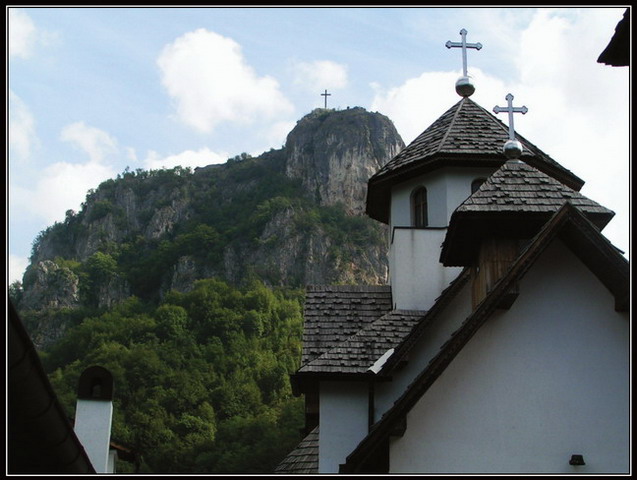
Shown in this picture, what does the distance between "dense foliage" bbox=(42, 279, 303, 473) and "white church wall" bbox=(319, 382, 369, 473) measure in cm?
2584

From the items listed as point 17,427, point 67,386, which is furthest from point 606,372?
point 67,386

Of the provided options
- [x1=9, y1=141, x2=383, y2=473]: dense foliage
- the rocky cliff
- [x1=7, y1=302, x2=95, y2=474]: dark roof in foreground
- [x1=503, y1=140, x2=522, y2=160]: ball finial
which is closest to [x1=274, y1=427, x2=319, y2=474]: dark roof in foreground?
[x1=503, y1=140, x2=522, y2=160]: ball finial

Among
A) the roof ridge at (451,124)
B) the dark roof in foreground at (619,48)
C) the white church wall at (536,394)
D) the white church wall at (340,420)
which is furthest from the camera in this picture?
the roof ridge at (451,124)

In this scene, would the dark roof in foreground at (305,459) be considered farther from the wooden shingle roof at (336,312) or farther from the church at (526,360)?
the church at (526,360)

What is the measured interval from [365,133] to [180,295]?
1797 inches

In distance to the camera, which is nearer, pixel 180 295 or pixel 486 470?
pixel 486 470

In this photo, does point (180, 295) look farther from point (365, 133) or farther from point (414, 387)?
point (414, 387)

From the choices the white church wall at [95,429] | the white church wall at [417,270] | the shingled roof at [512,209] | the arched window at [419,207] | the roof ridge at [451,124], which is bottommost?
the white church wall at [95,429]

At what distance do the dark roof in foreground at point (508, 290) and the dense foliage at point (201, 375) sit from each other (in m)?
29.3

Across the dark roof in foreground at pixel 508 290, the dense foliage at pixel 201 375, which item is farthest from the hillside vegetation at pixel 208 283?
the dark roof in foreground at pixel 508 290

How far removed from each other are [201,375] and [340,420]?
49.2m

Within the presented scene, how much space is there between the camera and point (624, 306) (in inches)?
320

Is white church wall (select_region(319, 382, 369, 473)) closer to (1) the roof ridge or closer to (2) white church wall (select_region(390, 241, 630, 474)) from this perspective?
(2) white church wall (select_region(390, 241, 630, 474))

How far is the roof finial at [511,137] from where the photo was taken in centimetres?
1002
